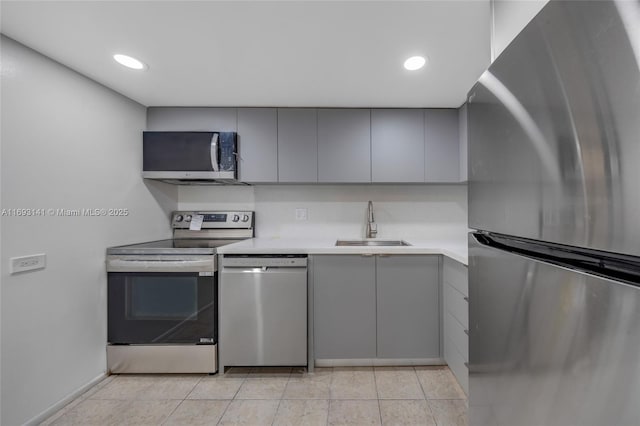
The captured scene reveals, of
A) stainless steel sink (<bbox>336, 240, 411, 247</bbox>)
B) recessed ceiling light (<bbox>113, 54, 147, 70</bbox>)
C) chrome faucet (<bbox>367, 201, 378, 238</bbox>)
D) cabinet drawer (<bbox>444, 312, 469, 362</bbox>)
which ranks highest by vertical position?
recessed ceiling light (<bbox>113, 54, 147, 70</bbox>)

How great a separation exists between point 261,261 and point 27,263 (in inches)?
48.8

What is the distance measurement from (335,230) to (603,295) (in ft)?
7.59

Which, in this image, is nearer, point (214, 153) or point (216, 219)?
point (214, 153)

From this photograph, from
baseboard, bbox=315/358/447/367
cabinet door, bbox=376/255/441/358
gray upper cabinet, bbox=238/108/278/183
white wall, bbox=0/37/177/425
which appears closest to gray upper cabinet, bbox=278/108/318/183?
Result: gray upper cabinet, bbox=238/108/278/183

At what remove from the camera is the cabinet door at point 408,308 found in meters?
2.08

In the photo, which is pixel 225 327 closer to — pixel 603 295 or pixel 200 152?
pixel 200 152

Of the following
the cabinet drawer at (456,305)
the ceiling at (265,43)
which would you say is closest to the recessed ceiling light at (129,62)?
the ceiling at (265,43)

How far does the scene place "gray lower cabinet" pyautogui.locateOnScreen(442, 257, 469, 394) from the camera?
1.69m

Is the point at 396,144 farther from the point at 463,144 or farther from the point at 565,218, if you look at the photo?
the point at 565,218

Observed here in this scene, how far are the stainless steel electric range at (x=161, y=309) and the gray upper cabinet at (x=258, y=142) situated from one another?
0.76m

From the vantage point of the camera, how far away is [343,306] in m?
2.10

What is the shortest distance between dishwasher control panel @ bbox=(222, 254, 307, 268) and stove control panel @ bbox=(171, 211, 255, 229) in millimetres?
644

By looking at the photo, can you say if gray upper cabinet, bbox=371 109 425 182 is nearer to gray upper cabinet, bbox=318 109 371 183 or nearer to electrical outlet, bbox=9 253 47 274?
gray upper cabinet, bbox=318 109 371 183

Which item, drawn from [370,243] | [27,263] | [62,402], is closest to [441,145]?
[370,243]
